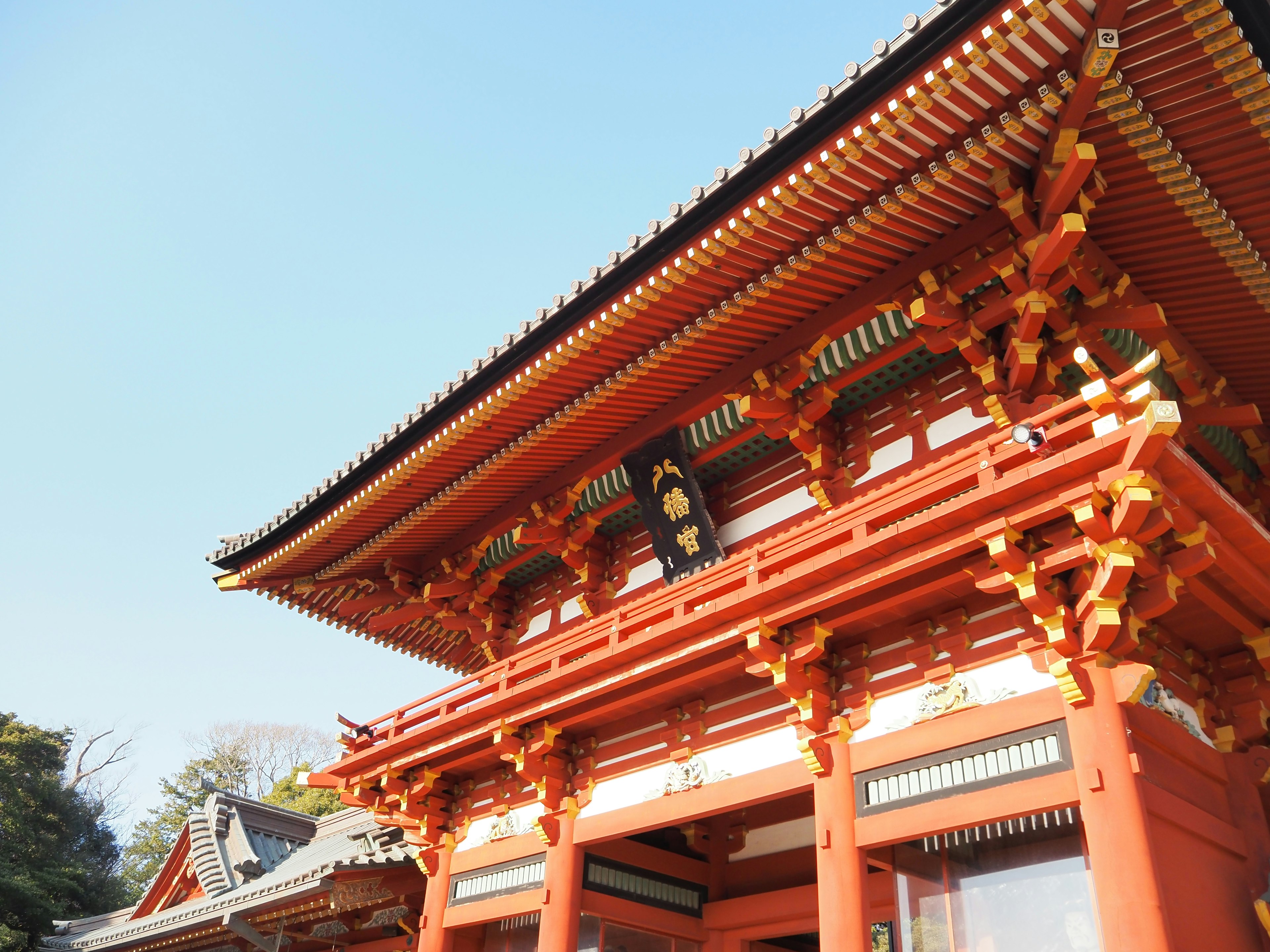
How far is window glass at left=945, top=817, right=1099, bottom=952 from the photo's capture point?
6.30 metres

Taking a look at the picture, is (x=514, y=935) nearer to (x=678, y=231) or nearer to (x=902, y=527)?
(x=902, y=527)

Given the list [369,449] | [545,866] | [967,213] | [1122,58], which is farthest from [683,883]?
[1122,58]

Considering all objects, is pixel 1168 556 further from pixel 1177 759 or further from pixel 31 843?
pixel 31 843

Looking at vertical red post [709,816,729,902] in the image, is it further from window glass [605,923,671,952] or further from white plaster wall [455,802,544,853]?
white plaster wall [455,802,544,853]

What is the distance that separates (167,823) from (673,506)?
127 ft

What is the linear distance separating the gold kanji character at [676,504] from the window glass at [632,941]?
4153 mm

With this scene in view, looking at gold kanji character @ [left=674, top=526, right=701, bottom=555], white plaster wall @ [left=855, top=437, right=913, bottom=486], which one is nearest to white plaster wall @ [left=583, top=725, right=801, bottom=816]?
gold kanji character @ [left=674, top=526, right=701, bottom=555]

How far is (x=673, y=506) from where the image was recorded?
34.3ft

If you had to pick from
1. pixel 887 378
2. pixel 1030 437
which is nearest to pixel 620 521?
pixel 887 378

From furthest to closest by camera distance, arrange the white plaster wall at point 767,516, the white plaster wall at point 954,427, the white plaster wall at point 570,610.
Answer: the white plaster wall at point 570,610 < the white plaster wall at point 767,516 < the white plaster wall at point 954,427

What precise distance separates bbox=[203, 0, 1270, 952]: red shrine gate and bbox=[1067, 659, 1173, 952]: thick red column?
19 millimetres

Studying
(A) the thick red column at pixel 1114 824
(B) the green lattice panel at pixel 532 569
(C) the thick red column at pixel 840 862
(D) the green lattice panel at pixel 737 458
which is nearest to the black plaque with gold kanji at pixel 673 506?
(D) the green lattice panel at pixel 737 458

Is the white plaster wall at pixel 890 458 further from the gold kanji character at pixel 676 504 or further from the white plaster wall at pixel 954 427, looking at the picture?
the gold kanji character at pixel 676 504

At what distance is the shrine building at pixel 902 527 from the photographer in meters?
6.47
